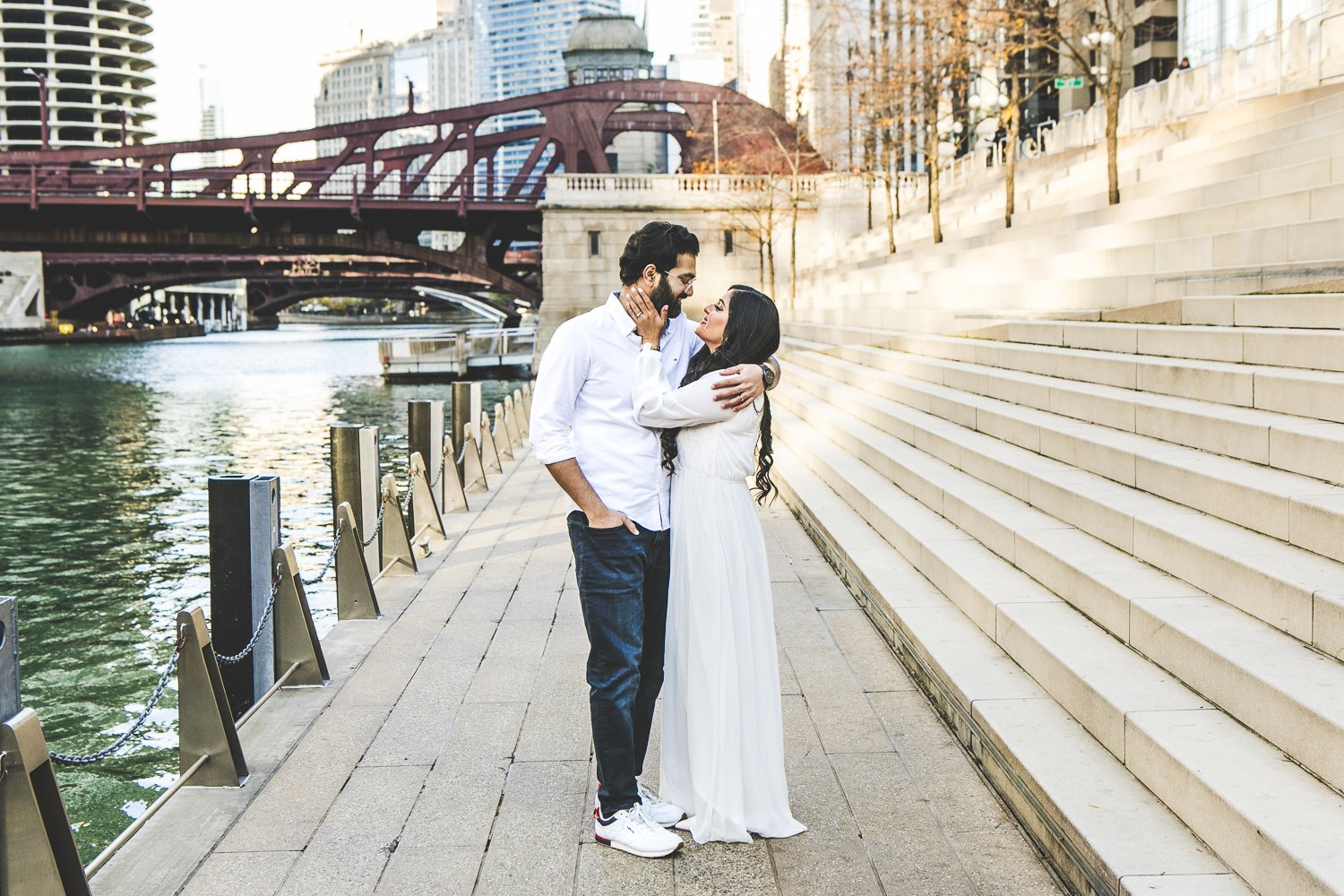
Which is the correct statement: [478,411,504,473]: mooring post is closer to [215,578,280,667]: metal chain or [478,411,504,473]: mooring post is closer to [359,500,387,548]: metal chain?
[359,500,387,548]: metal chain

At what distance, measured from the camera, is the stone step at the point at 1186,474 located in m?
5.04

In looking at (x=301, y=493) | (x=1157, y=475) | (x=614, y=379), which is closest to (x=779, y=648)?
(x=1157, y=475)

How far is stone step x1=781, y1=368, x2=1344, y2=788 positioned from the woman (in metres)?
1.36

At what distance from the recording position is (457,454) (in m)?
14.6

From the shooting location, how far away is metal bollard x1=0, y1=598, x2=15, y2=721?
4016mm

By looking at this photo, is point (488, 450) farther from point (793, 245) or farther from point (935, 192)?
point (793, 245)

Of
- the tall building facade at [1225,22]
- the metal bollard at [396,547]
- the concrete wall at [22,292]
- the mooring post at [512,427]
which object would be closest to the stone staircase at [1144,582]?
the metal bollard at [396,547]

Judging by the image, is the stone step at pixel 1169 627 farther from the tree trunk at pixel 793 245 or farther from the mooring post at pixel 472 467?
the tree trunk at pixel 793 245

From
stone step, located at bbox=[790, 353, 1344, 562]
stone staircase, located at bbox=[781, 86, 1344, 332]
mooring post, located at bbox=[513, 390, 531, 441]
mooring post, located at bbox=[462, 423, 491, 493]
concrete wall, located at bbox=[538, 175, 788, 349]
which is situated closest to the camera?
stone step, located at bbox=[790, 353, 1344, 562]

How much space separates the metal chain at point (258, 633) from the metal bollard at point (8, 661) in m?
1.89

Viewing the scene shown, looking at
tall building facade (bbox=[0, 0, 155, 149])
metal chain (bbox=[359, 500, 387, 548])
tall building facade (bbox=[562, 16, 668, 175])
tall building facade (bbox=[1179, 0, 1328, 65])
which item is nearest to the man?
metal chain (bbox=[359, 500, 387, 548])

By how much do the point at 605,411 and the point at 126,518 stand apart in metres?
14.5

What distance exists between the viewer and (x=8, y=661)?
4.04 metres

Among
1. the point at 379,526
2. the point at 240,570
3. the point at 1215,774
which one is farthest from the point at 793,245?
the point at 1215,774
